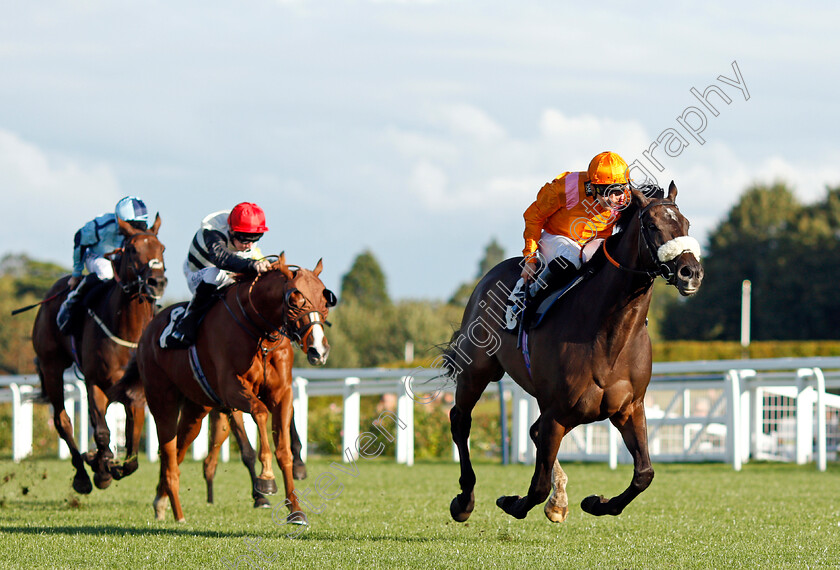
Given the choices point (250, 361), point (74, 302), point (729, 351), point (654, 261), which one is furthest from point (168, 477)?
point (729, 351)

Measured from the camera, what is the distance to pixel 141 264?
816 centimetres

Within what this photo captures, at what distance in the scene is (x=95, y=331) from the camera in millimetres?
8680

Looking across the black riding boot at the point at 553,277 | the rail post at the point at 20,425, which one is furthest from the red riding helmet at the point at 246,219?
the rail post at the point at 20,425

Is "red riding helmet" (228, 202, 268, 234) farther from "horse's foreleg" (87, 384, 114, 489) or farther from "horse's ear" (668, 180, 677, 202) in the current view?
"horse's ear" (668, 180, 677, 202)

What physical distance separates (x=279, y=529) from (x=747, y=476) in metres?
6.07

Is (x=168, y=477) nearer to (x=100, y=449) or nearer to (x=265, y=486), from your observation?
(x=100, y=449)

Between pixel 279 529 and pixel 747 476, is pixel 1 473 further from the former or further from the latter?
pixel 747 476

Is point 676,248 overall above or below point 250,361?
above

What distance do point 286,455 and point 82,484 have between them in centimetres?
256

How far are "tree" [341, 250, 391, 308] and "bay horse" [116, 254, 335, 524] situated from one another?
73623mm

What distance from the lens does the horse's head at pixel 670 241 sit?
5012 millimetres

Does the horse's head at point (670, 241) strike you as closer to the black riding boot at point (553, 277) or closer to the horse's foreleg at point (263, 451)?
the black riding boot at point (553, 277)

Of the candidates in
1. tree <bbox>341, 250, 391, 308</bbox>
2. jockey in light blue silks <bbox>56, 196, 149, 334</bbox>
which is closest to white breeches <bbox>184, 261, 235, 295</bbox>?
jockey in light blue silks <bbox>56, 196, 149, 334</bbox>

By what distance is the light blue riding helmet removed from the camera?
28.5ft
